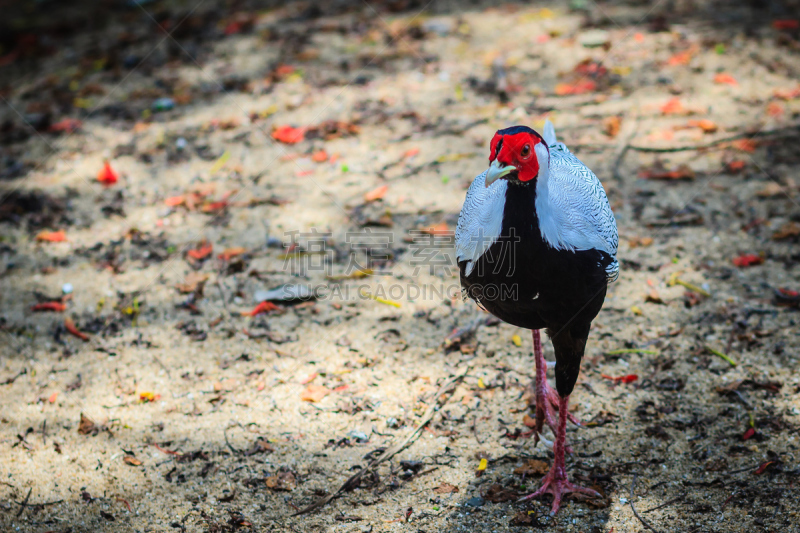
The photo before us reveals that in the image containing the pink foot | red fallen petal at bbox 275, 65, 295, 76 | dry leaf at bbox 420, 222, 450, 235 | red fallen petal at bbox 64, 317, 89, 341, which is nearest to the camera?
the pink foot

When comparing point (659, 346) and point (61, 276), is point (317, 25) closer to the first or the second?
point (61, 276)

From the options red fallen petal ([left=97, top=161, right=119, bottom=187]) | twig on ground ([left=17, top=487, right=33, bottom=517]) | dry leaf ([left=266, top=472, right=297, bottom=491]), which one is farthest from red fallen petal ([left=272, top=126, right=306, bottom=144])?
twig on ground ([left=17, top=487, right=33, bottom=517])

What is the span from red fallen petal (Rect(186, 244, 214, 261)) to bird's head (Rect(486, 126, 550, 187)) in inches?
123

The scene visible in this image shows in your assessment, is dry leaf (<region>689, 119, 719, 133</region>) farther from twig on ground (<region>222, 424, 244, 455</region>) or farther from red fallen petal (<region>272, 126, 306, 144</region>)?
twig on ground (<region>222, 424, 244, 455</region>)

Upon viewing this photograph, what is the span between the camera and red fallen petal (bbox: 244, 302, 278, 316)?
4641mm

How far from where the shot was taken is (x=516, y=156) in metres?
2.72

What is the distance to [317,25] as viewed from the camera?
803cm

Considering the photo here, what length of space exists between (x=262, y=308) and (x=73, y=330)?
1.36 meters

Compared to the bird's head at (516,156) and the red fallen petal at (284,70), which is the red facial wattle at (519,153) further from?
the red fallen petal at (284,70)

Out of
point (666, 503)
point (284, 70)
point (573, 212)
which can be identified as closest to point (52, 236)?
point (284, 70)

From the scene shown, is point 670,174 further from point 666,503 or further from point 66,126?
point 66,126

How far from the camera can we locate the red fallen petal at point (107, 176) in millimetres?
5961

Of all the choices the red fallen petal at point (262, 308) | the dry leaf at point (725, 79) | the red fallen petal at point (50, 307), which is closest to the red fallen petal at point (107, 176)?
the red fallen petal at point (50, 307)

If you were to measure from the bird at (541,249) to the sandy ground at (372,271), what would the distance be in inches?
27.4
